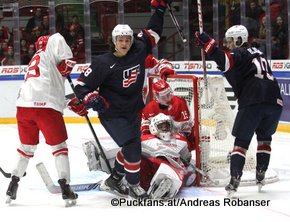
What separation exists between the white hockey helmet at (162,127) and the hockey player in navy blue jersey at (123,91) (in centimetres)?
31

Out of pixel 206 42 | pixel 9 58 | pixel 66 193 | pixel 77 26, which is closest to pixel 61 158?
pixel 66 193

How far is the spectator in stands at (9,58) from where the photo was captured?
943 cm

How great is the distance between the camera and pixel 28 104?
4.01 metres

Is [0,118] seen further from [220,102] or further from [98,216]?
[98,216]

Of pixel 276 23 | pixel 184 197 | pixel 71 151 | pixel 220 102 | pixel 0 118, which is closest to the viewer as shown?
pixel 184 197

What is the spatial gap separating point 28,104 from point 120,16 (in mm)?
5389

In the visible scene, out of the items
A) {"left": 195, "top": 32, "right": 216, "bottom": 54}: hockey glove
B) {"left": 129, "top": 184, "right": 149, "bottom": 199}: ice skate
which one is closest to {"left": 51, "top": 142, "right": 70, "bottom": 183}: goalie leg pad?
{"left": 129, "top": 184, "right": 149, "bottom": 199}: ice skate

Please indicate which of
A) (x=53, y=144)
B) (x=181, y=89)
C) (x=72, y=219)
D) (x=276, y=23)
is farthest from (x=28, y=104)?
(x=276, y=23)

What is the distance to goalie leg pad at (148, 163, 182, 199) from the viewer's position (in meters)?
4.06

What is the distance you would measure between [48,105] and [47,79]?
0.16 metres

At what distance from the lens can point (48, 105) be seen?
4004 mm

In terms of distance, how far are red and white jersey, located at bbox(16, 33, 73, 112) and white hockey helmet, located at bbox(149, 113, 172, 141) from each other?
0.68 meters

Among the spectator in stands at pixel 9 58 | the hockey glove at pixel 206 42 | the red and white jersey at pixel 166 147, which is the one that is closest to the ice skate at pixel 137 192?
the red and white jersey at pixel 166 147

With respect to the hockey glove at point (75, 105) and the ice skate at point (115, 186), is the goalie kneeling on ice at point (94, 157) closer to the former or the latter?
the ice skate at point (115, 186)
